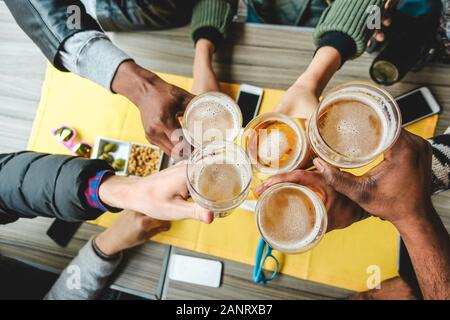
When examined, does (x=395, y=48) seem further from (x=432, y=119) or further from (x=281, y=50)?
(x=281, y=50)

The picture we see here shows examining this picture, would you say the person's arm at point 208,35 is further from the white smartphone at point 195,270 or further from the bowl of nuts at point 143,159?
the white smartphone at point 195,270

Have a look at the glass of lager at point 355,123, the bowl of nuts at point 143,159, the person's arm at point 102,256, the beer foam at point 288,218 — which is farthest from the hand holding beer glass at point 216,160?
the person's arm at point 102,256

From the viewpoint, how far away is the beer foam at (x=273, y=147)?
0.94m

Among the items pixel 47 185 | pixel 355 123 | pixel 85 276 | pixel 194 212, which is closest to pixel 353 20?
pixel 355 123

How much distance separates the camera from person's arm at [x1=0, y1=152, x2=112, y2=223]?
1121mm

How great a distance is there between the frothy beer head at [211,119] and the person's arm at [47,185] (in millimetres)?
366

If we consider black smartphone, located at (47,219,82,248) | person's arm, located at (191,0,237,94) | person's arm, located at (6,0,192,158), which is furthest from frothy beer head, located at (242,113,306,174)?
black smartphone, located at (47,219,82,248)

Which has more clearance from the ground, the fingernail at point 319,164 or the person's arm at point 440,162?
the fingernail at point 319,164

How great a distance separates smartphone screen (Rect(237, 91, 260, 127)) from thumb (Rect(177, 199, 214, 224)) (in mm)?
475

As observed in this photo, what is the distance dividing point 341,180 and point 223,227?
0.54m

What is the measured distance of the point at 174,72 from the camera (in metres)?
1.45

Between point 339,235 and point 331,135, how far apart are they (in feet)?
1.71

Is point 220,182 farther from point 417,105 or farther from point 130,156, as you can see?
point 417,105

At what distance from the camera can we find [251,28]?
143 centimetres
